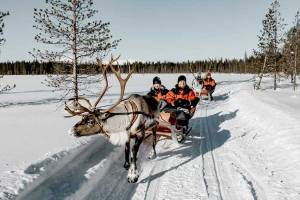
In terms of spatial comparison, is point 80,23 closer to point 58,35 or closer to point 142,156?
point 58,35

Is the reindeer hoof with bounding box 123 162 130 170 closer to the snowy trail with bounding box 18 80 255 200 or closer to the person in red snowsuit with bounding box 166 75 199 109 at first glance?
the snowy trail with bounding box 18 80 255 200

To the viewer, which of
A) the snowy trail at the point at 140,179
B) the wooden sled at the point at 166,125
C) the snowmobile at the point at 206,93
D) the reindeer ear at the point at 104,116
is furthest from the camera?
the snowmobile at the point at 206,93

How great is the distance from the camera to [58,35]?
18016 millimetres

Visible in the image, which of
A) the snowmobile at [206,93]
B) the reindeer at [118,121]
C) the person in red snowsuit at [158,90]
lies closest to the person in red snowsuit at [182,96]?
the person in red snowsuit at [158,90]

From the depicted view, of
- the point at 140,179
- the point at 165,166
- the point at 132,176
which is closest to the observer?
the point at 132,176

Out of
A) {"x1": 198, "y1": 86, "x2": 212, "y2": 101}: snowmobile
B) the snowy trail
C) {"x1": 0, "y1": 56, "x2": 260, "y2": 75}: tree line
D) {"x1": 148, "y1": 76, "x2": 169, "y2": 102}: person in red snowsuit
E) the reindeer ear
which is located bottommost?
the snowy trail

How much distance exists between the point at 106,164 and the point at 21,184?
8.14 ft

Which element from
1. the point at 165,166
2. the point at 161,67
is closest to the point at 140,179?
the point at 165,166

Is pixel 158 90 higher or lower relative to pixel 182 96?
higher

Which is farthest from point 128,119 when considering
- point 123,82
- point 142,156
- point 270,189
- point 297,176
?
point 297,176

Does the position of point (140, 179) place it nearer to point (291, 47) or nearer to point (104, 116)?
point (104, 116)

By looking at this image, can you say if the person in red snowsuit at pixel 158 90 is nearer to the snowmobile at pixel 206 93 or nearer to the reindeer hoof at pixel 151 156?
the reindeer hoof at pixel 151 156

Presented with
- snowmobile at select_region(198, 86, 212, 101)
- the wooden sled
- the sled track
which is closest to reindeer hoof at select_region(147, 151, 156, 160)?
the wooden sled

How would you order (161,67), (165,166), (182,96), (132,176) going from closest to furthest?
(132,176) < (165,166) < (182,96) < (161,67)
